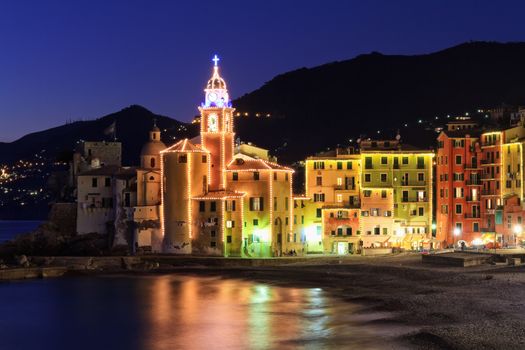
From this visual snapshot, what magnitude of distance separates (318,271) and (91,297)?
21215mm

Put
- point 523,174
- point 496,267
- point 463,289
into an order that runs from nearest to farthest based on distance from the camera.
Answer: point 463,289, point 496,267, point 523,174

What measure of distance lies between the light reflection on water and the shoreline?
214 cm

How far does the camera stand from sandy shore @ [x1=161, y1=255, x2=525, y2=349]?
4350 centimetres

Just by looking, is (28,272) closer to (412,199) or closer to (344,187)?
(344,187)

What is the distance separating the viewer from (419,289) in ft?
204

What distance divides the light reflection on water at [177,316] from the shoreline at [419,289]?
214cm

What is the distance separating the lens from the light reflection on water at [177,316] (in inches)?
1874

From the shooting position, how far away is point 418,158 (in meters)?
95.2

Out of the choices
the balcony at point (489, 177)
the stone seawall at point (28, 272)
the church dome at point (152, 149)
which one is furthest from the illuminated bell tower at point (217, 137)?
the balcony at point (489, 177)

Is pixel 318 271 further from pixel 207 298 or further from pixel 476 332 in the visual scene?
pixel 476 332

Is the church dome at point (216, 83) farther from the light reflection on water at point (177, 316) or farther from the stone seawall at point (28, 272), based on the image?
the stone seawall at point (28, 272)

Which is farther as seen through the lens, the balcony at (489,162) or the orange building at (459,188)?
the orange building at (459,188)

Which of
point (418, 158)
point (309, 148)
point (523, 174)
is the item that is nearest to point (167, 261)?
point (418, 158)

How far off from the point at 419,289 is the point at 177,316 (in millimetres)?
18189
